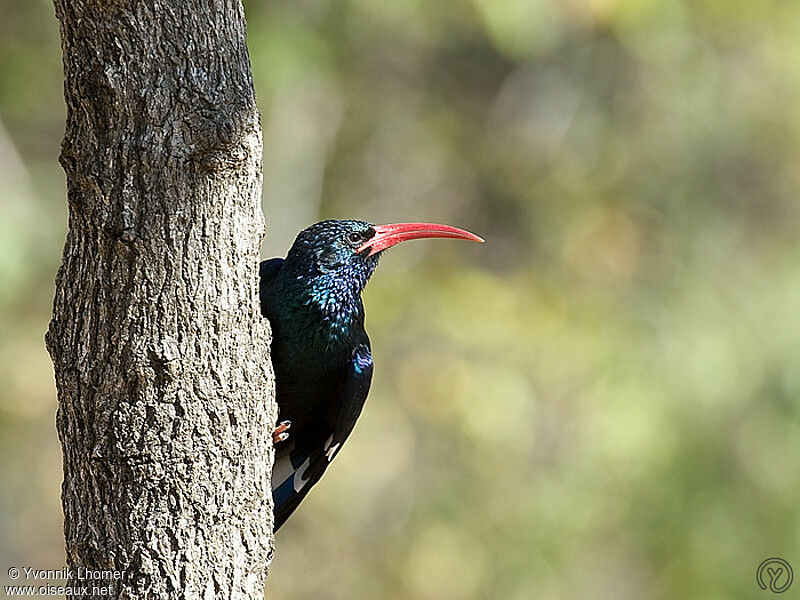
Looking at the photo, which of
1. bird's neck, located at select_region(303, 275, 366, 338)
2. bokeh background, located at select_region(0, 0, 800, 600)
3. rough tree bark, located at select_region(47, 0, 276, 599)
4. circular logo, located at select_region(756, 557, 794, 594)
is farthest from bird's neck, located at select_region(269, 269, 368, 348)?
circular logo, located at select_region(756, 557, 794, 594)

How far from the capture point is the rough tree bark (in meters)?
2.38

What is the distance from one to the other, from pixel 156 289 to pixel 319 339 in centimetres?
125

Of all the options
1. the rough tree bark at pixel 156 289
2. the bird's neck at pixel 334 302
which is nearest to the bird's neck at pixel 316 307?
the bird's neck at pixel 334 302

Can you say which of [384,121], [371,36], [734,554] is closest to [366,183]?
[384,121]

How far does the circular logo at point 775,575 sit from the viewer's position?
9453 mm

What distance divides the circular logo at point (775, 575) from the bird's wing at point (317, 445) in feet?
21.9

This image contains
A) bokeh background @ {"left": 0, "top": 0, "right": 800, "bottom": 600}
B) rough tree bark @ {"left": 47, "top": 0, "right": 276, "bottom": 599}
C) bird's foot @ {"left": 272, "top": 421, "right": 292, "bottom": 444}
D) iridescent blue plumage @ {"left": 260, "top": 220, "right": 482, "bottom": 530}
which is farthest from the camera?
bokeh background @ {"left": 0, "top": 0, "right": 800, "bottom": 600}

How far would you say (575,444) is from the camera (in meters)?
9.18

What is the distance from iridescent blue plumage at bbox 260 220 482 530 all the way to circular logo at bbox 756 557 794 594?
6678 mm

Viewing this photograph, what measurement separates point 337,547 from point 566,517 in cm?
192

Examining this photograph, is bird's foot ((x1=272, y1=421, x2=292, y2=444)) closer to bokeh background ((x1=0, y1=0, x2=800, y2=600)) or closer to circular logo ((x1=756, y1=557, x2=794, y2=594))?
bokeh background ((x1=0, y1=0, x2=800, y2=600))

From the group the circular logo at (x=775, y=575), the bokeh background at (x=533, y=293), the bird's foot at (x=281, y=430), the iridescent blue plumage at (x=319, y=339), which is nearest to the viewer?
the bird's foot at (x=281, y=430)

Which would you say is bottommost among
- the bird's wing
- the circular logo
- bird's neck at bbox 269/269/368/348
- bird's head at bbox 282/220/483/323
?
the circular logo

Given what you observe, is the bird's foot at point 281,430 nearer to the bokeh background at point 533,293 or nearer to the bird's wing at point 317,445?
the bird's wing at point 317,445
